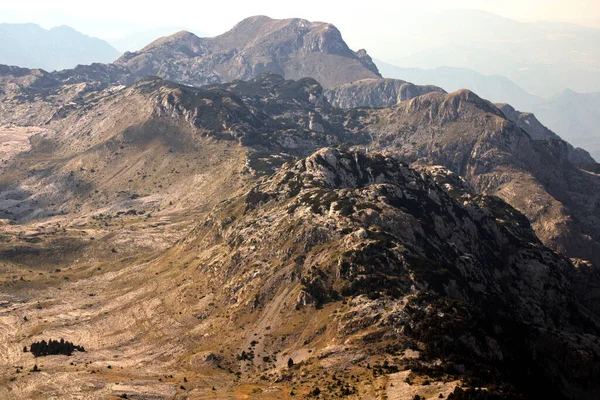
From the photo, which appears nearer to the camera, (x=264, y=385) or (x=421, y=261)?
(x=264, y=385)

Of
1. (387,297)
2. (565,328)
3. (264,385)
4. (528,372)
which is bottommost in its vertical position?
(565,328)

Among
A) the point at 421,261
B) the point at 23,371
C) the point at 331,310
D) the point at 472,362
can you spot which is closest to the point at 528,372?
the point at 472,362

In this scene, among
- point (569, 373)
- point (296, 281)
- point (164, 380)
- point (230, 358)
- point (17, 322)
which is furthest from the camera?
point (17, 322)

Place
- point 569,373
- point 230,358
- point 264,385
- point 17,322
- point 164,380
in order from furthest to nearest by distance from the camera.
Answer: point 17,322
point 569,373
point 230,358
point 164,380
point 264,385

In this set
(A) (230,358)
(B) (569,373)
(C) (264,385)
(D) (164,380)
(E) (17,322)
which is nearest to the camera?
(C) (264,385)

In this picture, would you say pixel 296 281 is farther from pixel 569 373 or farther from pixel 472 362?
pixel 569 373

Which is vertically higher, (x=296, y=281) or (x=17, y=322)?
(x=296, y=281)

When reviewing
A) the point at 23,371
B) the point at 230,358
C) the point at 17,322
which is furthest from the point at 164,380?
the point at 17,322

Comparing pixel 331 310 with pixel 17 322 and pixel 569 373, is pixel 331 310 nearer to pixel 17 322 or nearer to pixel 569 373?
pixel 569 373

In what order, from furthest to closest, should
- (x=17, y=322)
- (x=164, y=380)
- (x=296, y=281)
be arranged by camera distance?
1. (x=17, y=322)
2. (x=296, y=281)
3. (x=164, y=380)
